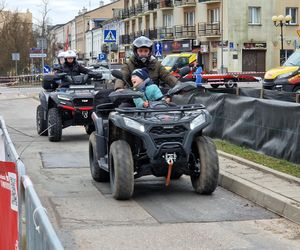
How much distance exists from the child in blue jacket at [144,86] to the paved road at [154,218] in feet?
4.08

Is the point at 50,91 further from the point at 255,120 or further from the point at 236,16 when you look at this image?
the point at 236,16

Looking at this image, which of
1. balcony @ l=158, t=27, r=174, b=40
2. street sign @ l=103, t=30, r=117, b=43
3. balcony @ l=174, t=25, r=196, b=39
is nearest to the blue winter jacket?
street sign @ l=103, t=30, r=117, b=43

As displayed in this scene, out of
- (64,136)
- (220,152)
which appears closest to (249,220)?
(220,152)

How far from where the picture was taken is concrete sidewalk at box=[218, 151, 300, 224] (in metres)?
6.84

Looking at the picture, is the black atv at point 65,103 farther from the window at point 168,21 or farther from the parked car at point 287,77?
the window at point 168,21

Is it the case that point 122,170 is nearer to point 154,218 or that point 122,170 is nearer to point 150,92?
point 154,218

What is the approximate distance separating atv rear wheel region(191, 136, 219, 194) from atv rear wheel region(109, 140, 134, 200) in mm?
885

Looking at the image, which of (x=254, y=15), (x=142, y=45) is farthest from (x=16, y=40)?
(x=142, y=45)

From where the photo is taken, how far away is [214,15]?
59.3 metres

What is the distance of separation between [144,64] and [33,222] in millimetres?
5561

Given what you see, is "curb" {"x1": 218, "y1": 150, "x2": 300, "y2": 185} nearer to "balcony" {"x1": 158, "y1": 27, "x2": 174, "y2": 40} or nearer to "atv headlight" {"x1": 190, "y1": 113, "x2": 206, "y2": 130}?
"atv headlight" {"x1": 190, "y1": 113, "x2": 206, "y2": 130}

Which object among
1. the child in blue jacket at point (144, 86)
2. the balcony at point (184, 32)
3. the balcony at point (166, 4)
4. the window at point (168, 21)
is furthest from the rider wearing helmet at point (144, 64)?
the window at point (168, 21)

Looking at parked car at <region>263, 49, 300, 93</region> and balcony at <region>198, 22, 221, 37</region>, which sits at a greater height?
balcony at <region>198, 22, 221, 37</region>

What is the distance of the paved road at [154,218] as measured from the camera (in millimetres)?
5797
